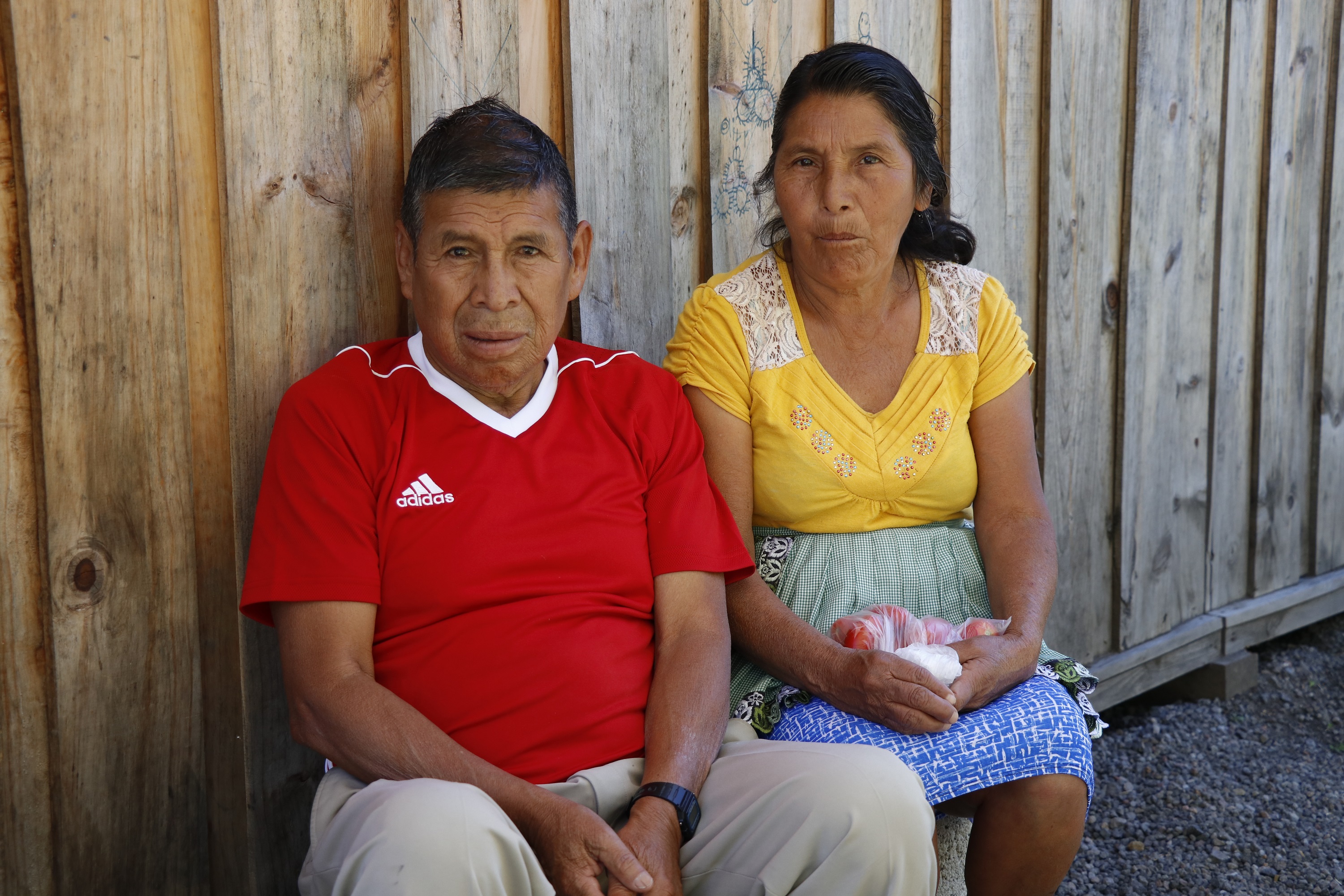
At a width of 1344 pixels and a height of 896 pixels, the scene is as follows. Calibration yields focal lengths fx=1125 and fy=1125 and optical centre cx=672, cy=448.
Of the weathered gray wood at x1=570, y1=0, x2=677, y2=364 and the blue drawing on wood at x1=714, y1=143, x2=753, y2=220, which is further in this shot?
the blue drawing on wood at x1=714, y1=143, x2=753, y2=220

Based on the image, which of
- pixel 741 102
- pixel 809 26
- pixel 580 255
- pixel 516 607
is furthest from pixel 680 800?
pixel 809 26

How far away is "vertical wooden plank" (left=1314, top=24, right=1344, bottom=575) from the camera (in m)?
4.13

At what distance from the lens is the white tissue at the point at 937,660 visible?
6.32 ft

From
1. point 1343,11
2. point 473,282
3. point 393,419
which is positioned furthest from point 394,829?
point 1343,11

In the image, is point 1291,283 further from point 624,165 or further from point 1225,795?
point 624,165

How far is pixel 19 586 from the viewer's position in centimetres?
179

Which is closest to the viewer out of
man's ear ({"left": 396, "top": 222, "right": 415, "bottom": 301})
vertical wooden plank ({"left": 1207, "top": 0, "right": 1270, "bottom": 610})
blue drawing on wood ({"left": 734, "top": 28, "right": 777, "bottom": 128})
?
man's ear ({"left": 396, "top": 222, "right": 415, "bottom": 301})

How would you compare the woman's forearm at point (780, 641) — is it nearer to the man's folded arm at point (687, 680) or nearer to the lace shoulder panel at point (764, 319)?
the man's folded arm at point (687, 680)

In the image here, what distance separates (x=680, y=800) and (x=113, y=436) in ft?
3.59

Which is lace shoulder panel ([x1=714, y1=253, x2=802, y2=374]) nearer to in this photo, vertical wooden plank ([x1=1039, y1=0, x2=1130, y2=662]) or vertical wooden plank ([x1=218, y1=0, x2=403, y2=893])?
vertical wooden plank ([x1=218, y1=0, x2=403, y2=893])

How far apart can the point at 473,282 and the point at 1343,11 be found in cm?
368

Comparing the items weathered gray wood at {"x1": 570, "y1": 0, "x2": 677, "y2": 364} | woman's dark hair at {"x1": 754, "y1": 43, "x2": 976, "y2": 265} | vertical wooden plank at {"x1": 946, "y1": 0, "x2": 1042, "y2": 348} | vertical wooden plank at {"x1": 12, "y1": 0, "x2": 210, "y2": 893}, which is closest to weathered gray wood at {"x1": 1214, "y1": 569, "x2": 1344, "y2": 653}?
vertical wooden plank at {"x1": 946, "y1": 0, "x2": 1042, "y2": 348}

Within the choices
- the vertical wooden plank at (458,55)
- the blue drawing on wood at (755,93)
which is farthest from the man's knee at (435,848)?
the blue drawing on wood at (755,93)

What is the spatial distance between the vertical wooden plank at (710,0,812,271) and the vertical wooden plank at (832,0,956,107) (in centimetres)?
15
